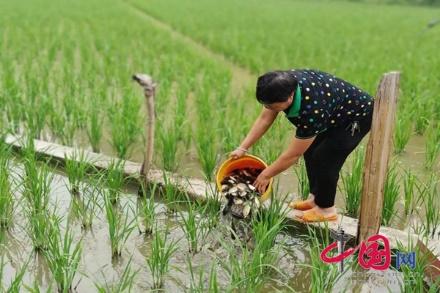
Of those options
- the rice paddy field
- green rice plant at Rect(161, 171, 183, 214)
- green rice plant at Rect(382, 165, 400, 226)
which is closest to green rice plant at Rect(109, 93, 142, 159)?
the rice paddy field

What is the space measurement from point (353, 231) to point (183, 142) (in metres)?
1.84

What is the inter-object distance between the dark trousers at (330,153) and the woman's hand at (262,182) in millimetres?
309

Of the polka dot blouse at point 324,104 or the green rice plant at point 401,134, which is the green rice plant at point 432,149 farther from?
the polka dot blouse at point 324,104

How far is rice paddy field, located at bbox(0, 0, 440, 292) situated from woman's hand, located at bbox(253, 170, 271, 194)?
0.30 feet

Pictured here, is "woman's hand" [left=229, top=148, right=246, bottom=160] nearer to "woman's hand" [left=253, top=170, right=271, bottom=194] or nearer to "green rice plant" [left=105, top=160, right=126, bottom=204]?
"woman's hand" [left=253, top=170, right=271, bottom=194]

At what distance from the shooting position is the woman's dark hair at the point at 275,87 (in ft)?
7.09

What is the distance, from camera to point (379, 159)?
233 centimetres

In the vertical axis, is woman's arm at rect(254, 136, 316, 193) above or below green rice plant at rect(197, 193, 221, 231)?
above

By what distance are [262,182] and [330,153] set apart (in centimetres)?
40

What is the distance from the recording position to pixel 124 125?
3820mm

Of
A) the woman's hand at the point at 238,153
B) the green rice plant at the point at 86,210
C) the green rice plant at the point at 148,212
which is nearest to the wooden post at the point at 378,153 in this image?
the woman's hand at the point at 238,153

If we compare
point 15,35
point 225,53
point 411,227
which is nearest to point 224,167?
point 411,227

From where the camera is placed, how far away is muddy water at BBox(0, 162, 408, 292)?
2307mm

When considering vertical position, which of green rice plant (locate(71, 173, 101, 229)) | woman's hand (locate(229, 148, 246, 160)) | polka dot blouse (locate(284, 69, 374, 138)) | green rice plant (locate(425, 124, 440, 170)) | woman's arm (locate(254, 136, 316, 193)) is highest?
polka dot blouse (locate(284, 69, 374, 138))
